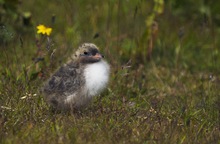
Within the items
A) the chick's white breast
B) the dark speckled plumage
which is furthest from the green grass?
the chick's white breast

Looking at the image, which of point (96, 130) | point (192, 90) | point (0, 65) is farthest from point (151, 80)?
Answer: point (96, 130)

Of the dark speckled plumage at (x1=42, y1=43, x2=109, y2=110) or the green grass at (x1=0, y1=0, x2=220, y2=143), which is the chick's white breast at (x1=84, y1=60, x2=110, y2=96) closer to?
the dark speckled plumage at (x1=42, y1=43, x2=109, y2=110)

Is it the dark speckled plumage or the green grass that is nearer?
the green grass

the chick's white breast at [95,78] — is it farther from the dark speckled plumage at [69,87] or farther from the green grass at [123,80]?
the green grass at [123,80]

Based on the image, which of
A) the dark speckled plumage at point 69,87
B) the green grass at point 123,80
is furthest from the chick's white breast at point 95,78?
the green grass at point 123,80

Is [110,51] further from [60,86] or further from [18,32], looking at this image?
[60,86]
